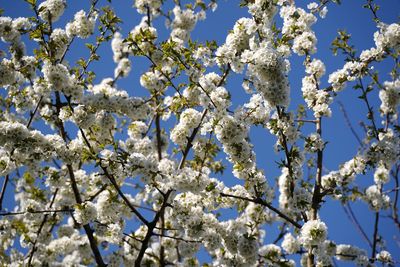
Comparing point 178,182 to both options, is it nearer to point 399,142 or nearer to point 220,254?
point 220,254

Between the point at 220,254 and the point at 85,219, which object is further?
the point at 220,254

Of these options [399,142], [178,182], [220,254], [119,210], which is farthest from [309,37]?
[119,210]

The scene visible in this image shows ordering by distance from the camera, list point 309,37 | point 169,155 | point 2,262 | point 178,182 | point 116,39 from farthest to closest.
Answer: point 116,39
point 169,155
point 2,262
point 309,37
point 178,182

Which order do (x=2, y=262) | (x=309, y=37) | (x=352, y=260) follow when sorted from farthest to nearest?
(x=2, y=262) → (x=352, y=260) → (x=309, y=37)

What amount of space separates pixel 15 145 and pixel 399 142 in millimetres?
5741

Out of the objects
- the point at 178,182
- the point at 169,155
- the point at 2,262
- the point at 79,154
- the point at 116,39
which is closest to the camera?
the point at 178,182

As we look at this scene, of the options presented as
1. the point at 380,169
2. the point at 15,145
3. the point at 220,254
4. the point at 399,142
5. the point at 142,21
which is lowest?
the point at 220,254

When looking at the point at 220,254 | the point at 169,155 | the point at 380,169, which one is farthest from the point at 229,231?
the point at 380,169

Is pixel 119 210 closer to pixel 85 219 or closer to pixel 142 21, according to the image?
pixel 85 219

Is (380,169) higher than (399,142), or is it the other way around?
(380,169)

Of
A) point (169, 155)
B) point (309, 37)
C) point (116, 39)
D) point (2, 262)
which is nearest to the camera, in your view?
point (309, 37)

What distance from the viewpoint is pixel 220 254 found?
688 centimetres

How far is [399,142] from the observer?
6168mm

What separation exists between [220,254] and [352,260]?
108 inches
